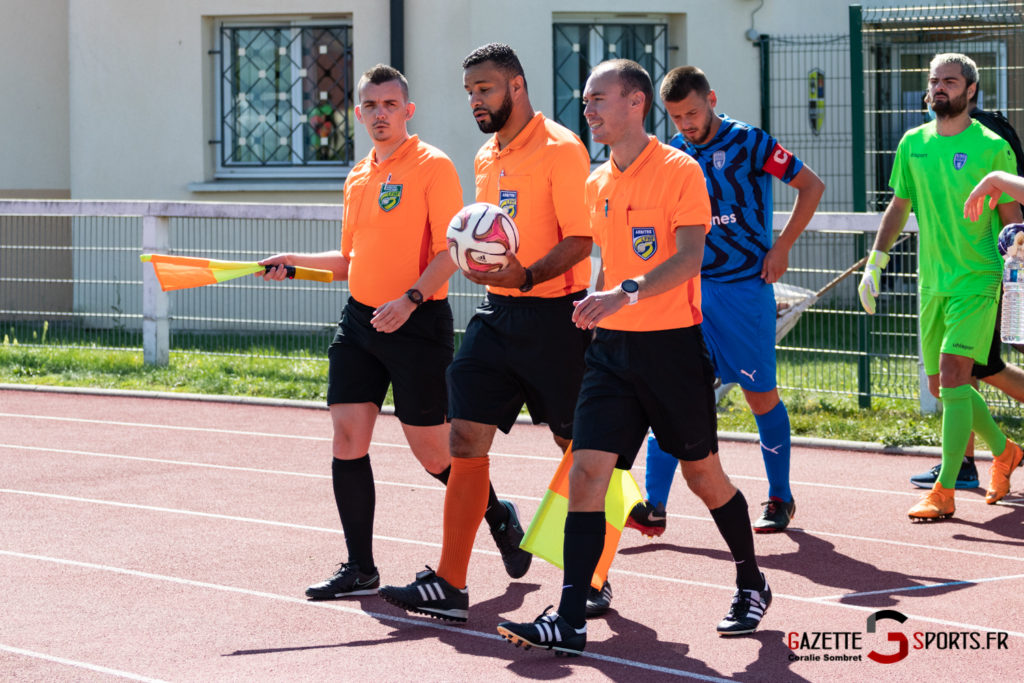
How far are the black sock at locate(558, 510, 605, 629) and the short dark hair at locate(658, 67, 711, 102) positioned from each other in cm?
260

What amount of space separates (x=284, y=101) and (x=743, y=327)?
10.5m

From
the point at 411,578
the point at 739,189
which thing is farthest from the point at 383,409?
the point at 411,578

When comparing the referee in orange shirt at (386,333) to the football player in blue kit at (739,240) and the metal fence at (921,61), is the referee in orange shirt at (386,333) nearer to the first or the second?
the football player in blue kit at (739,240)

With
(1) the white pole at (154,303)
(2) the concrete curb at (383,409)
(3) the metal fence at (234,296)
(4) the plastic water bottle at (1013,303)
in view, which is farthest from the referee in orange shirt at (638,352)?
(1) the white pole at (154,303)

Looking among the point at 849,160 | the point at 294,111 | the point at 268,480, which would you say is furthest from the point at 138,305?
the point at 849,160

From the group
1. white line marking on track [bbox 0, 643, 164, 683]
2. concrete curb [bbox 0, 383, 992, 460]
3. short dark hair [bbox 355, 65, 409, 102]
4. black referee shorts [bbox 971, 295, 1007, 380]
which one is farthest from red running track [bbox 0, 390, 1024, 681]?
short dark hair [bbox 355, 65, 409, 102]

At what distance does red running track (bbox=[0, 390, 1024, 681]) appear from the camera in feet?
16.9

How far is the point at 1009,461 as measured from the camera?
7.93 metres

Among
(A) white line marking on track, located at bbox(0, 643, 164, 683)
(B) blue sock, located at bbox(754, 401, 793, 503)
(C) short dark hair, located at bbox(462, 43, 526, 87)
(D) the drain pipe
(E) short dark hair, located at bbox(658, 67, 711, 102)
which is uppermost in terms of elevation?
(D) the drain pipe

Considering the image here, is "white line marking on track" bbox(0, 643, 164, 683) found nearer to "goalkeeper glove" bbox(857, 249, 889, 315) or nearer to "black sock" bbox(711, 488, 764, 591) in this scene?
"black sock" bbox(711, 488, 764, 591)

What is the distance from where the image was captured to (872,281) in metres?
7.36

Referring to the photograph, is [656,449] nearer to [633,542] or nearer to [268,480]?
[633,542]

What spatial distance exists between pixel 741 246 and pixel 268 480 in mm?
3295

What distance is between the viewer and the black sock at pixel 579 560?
16.8ft
